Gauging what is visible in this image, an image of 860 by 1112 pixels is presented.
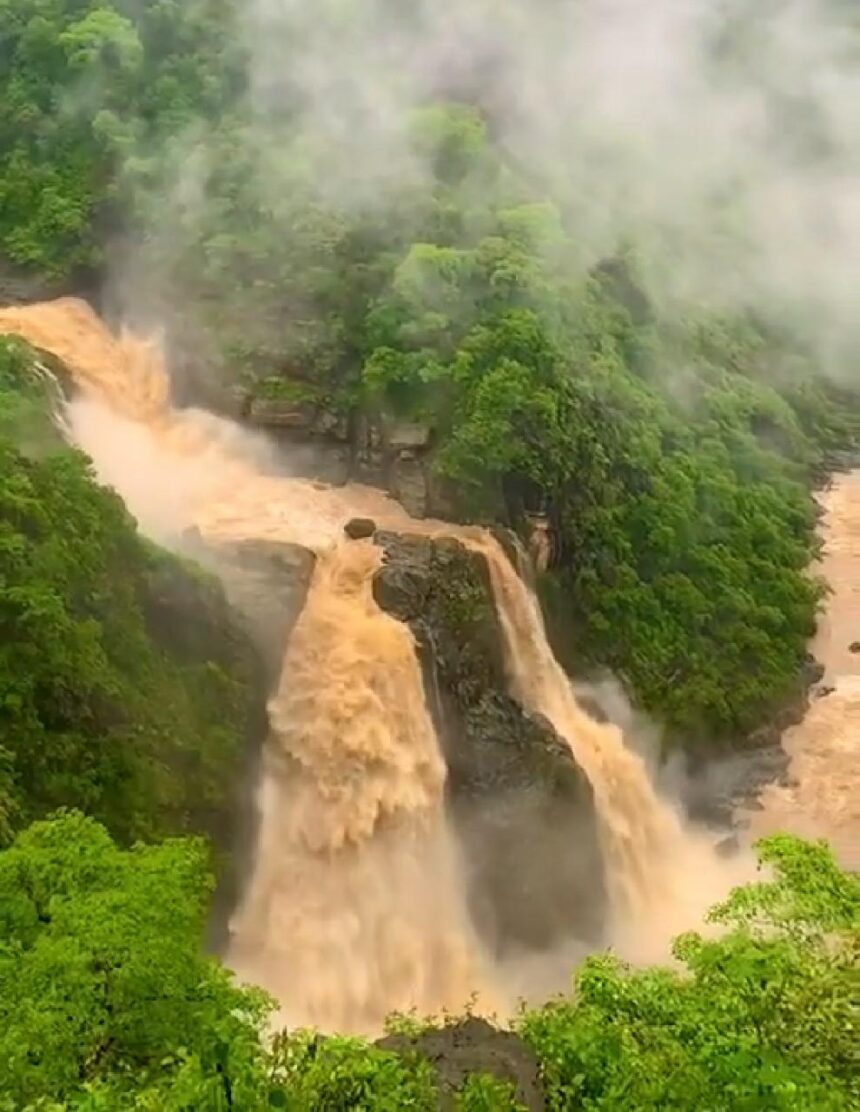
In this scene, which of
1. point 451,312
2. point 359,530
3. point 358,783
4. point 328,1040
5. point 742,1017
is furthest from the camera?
point 451,312

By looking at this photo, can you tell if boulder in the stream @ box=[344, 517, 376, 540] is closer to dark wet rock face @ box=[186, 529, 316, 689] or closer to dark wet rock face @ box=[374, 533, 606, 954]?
dark wet rock face @ box=[374, 533, 606, 954]

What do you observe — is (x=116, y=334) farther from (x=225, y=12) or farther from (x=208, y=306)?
(x=225, y=12)

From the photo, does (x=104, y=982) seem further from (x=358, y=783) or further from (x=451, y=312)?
(x=451, y=312)

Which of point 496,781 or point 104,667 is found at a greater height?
point 104,667

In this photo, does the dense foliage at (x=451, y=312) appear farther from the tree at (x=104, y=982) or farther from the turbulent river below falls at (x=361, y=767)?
the tree at (x=104, y=982)

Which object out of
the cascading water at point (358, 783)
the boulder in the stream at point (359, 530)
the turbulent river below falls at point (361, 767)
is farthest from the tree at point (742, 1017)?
the boulder in the stream at point (359, 530)

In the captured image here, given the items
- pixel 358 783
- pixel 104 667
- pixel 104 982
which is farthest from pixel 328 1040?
pixel 358 783

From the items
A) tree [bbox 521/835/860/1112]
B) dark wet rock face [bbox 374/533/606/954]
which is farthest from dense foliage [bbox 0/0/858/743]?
tree [bbox 521/835/860/1112]
